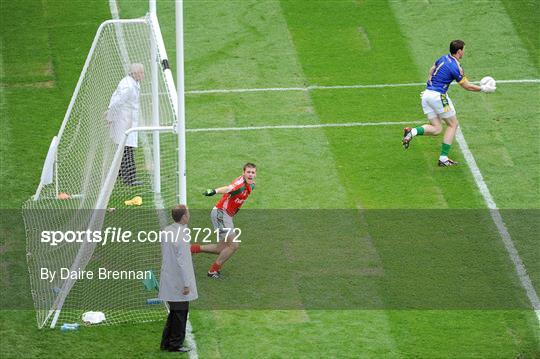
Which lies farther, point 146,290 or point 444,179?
point 444,179

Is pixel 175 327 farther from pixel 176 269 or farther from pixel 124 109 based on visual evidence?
pixel 124 109

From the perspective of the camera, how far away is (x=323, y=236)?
19375mm

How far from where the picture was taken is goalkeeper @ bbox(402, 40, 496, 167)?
69.3 ft

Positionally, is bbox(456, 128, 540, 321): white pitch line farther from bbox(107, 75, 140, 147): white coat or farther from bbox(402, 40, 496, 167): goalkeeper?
bbox(107, 75, 140, 147): white coat

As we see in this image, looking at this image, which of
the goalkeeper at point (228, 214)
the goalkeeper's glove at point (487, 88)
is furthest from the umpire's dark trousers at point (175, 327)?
the goalkeeper's glove at point (487, 88)

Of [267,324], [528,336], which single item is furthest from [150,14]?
[528,336]

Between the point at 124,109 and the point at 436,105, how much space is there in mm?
4896

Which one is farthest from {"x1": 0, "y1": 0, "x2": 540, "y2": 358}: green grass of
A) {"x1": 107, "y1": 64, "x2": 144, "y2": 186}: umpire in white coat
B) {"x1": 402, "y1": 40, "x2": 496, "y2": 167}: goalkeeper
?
{"x1": 107, "y1": 64, "x2": 144, "y2": 186}: umpire in white coat

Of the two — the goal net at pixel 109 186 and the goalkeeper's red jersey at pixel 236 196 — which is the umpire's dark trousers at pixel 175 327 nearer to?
the goal net at pixel 109 186

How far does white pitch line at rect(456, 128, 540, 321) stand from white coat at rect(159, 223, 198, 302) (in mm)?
4671

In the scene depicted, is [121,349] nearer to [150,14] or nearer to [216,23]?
[150,14]

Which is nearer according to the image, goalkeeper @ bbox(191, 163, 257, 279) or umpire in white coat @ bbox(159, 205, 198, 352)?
umpire in white coat @ bbox(159, 205, 198, 352)

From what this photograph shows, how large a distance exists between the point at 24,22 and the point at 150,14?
7227mm

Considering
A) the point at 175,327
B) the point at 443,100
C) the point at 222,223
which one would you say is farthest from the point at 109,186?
the point at 443,100
